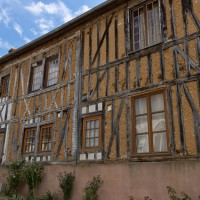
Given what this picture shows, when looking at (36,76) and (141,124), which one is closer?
(141,124)

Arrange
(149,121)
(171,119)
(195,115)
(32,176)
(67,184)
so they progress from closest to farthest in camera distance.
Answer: (195,115) → (171,119) → (149,121) → (67,184) → (32,176)

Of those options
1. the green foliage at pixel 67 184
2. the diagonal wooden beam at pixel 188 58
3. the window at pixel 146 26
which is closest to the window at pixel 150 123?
the diagonal wooden beam at pixel 188 58

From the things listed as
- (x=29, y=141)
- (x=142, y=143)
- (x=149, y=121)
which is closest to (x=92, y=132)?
(x=142, y=143)

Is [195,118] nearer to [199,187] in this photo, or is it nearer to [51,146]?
[199,187]

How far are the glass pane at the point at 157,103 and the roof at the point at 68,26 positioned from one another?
11.9 ft

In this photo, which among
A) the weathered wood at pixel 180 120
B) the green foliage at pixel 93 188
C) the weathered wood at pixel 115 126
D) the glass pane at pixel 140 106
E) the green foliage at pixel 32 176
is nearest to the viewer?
the weathered wood at pixel 180 120

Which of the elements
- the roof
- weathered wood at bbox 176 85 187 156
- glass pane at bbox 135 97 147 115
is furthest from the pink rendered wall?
the roof

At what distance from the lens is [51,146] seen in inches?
342

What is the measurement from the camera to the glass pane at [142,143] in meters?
6.44

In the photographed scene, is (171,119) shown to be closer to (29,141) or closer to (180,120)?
(180,120)

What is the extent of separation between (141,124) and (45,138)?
4.08 meters

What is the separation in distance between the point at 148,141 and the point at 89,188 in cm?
204

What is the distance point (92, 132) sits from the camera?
7.75m

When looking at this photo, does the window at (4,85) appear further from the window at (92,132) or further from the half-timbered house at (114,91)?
the window at (92,132)
